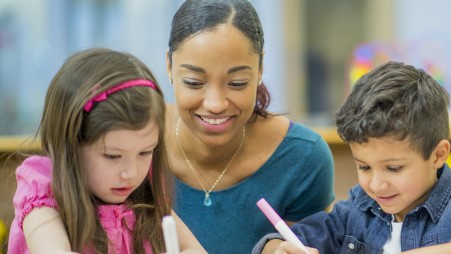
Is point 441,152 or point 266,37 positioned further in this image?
point 266,37

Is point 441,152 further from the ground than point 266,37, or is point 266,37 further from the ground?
point 441,152

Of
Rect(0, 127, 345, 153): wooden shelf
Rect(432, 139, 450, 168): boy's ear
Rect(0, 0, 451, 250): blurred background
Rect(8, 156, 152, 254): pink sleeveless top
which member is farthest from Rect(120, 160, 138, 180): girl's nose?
Rect(0, 0, 451, 250): blurred background

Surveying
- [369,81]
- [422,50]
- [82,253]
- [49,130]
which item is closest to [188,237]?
[82,253]

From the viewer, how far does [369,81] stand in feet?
4.45

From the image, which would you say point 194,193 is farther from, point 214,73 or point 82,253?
point 82,253

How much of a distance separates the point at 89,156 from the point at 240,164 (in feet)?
1.82

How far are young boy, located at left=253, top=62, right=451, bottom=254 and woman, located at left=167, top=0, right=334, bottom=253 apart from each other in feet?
0.89

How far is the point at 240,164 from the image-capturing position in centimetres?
170

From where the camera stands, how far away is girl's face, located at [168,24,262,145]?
1.45 m

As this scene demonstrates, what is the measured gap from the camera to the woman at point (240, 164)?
1.54 meters

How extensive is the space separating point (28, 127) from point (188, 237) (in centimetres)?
229

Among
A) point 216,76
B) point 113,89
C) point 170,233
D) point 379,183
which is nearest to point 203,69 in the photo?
point 216,76

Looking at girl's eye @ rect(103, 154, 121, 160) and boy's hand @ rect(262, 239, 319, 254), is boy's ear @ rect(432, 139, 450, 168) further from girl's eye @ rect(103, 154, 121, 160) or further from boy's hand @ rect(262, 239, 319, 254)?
girl's eye @ rect(103, 154, 121, 160)

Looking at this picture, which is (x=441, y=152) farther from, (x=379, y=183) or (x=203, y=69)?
(x=203, y=69)
